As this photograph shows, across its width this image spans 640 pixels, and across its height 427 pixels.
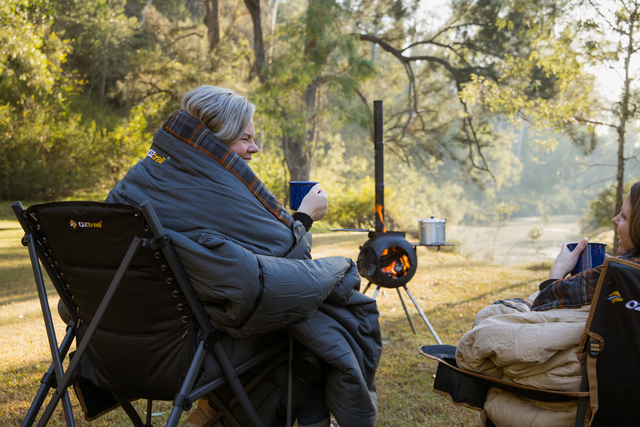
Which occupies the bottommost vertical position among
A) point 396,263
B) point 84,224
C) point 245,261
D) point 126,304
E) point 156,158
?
point 396,263

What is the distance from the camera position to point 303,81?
10.2 m

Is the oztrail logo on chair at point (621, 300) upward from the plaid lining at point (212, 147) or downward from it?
downward

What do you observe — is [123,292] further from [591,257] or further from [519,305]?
Result: [591,257]

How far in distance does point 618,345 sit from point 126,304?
4.81 feet

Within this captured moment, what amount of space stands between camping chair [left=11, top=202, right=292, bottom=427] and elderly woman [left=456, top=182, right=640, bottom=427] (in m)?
0.70

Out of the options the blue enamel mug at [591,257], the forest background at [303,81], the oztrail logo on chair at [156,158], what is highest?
the forest background at [303,81]

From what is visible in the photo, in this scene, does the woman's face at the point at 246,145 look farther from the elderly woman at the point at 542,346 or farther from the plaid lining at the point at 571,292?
the plaid lining at the point at 571,292

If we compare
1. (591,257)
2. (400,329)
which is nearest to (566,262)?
(591,257)

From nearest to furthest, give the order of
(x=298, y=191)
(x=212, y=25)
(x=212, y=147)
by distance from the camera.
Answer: (x=212, y=147)
(x=298, y=191)
(x=212, y=25)

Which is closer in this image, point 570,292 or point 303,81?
point 570,292

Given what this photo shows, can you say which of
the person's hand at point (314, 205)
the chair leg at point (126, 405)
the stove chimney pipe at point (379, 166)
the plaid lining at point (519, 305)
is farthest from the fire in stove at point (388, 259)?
the chair leg at point (126, 405)

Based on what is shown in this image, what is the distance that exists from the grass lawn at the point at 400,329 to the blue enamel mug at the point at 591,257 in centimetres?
102

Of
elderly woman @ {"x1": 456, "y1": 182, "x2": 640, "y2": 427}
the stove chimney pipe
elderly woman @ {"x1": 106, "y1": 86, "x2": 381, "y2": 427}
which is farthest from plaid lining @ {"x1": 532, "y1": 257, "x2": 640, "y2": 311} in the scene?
the stove chimney pipe

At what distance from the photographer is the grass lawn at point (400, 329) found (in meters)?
2.52
